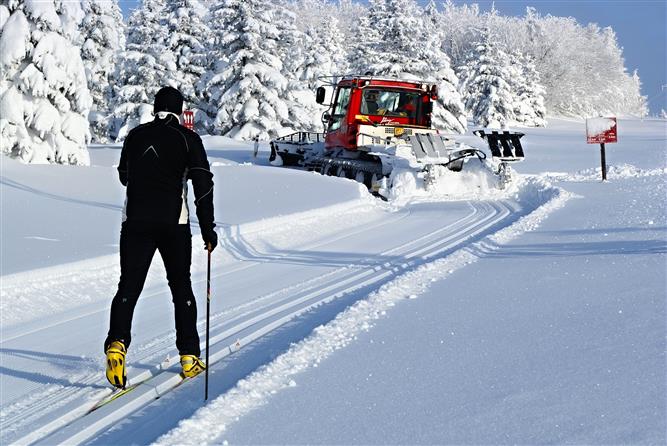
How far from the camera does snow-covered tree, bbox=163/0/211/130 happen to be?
142 ft

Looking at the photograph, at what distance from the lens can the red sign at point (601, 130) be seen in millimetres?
20359

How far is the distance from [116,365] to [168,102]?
5.61 ft

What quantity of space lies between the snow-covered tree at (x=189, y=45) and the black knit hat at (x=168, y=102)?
3906 cm

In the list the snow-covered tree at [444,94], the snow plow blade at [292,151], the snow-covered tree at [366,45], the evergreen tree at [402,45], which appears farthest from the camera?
the snow-covered tree at [366,45]

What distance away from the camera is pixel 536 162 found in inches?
1234

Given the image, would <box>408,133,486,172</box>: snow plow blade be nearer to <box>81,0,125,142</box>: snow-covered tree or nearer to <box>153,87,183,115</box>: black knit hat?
<box>153,87,183,115</box>: black knit hat

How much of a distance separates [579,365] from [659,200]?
10864mm

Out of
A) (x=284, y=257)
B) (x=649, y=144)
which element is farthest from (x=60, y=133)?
(x=649, y=144)

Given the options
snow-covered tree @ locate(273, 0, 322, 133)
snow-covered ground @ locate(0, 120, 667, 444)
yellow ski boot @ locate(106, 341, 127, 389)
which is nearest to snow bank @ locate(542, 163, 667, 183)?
snow-covered ground @ locate(0, 120, 667, 444)

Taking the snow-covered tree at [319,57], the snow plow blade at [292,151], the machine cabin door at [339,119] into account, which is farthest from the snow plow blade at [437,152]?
the snow-covered tree at [319,57]

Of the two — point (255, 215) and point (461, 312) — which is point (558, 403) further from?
point (255, 215)

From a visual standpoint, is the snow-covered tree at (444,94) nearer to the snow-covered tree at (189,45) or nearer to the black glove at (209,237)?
the snow-covered tree at (189,45)

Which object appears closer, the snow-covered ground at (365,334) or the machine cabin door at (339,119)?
the snow-covered ground at (365,334)

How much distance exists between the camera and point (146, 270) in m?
4.64
